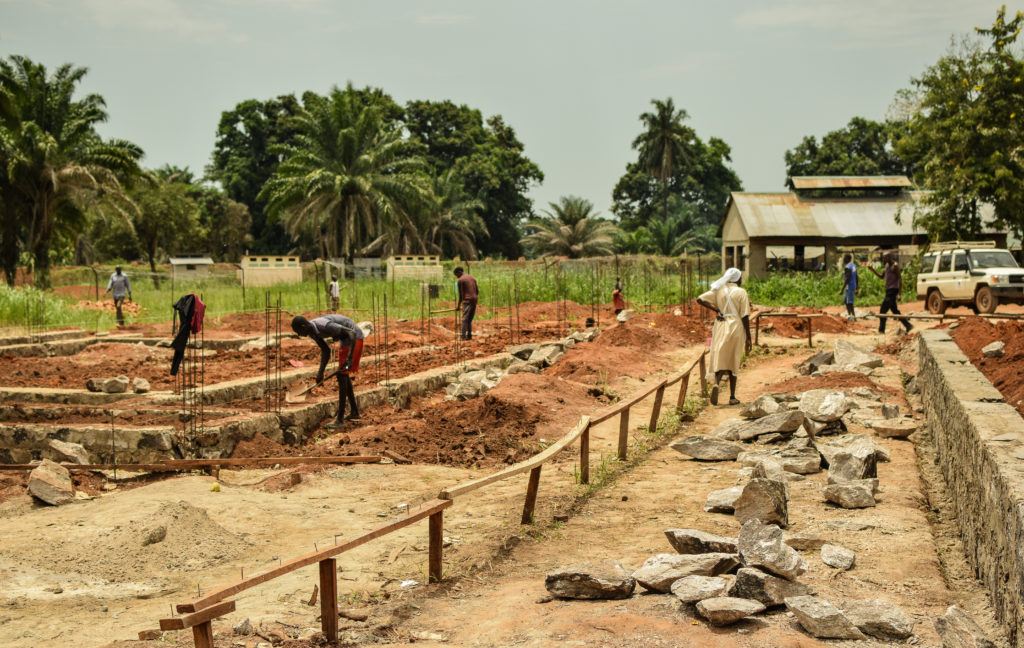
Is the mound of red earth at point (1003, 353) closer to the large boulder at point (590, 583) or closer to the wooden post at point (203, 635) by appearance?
the large boulder at point (590, 583)

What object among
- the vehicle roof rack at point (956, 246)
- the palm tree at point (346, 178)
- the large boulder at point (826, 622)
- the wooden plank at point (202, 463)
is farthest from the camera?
the palm tree at point (346, 178)

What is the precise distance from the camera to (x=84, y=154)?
102 feet

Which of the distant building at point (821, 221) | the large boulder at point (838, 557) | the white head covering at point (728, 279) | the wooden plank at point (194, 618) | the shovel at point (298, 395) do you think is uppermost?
the distant building at point (821, 221)

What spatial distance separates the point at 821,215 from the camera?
116 feet

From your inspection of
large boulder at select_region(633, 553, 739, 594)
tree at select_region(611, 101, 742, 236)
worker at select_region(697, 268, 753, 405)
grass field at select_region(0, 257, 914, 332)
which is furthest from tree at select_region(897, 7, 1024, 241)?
tree at select_region(611, 101, 742, 236)

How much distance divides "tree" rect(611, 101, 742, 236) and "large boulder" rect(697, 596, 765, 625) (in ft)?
190

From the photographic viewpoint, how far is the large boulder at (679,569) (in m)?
4.98

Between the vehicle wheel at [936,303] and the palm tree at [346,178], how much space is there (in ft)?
70.2

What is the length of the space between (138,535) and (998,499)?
16.3ft

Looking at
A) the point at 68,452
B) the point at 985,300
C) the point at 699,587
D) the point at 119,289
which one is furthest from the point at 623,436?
the point at 119,289

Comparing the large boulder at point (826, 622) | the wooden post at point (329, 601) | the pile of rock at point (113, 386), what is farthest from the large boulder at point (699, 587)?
the pile of rock at point (113, 386)

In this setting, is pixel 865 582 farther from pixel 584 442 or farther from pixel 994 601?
Answer: pixel 584 442

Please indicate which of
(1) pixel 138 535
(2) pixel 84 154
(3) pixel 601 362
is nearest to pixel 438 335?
(3) pixel 601 362

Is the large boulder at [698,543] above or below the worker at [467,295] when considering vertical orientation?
below
